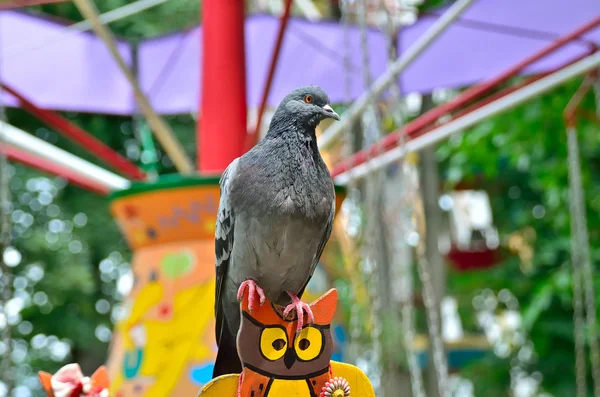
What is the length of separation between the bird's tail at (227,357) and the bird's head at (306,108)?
637mm

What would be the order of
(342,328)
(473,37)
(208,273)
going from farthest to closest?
(473,37)
(342,328)
(208,273)

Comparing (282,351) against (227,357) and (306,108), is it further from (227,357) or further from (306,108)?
(306,108)

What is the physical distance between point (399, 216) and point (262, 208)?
4.87m

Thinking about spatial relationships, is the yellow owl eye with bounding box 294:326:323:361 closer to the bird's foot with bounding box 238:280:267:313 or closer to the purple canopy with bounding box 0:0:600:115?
the bird's foot with bounding box 238:280:267:313

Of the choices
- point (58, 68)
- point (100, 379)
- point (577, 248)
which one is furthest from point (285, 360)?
point (58, 68)

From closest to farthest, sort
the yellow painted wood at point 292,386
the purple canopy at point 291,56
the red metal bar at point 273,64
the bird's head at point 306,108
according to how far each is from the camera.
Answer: the yellow painted wood at point 292,386, the bird's head at point 306,108, the red metal bar at point 273,64, the purple canopy at point 291,56

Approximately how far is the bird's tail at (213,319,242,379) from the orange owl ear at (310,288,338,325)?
11.3 inches

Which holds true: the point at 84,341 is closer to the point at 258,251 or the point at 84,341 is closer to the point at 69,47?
the point at 69,47

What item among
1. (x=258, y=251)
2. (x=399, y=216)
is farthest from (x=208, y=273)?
(x=399, y=216)

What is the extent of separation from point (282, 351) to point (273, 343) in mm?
35

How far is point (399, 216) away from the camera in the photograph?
687 centimetres

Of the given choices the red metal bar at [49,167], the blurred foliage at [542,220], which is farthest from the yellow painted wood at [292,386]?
the blurred foliage at [542,220]

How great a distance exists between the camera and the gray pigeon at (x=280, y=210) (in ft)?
6.81

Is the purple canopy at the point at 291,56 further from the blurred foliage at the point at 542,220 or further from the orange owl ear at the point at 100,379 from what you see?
the orange owl ear at the point at 100,379
